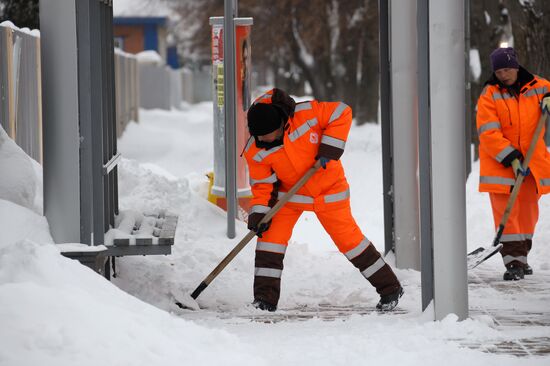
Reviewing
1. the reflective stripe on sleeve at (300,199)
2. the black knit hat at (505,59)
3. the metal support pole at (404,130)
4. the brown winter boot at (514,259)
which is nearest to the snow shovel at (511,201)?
the brown winter boot at (514,259)

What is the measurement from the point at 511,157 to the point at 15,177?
11.7ft

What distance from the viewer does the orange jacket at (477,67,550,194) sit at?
8398mm

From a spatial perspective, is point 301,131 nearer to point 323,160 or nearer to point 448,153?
point 323,160

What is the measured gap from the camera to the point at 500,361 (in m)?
5.46

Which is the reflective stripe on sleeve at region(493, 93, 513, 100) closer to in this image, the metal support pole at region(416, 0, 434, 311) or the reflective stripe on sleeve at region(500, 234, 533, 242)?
the reflective stripe on sleeve at region(500, 234, 533, 242)

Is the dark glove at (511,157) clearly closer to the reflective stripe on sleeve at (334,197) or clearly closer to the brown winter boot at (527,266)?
the brown winter boot at (527,266)

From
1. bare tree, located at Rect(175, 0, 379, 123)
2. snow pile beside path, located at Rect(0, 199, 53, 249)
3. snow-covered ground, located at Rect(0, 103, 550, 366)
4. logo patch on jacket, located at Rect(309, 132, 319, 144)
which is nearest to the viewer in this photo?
snow-covered ground, located at Rect(0, 103, 550, 366)

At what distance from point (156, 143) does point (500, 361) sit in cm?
2160

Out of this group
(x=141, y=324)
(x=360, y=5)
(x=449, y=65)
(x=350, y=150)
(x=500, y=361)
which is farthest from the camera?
(x=360, y=5)

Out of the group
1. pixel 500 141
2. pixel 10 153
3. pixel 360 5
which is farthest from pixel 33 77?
pixel 360 5

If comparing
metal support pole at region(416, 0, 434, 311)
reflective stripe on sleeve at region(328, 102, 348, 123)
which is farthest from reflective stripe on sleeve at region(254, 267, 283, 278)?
metal support pole at region(416, 0, 434, 311)

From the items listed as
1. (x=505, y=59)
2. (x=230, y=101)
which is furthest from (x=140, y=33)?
(x=505, y=59)

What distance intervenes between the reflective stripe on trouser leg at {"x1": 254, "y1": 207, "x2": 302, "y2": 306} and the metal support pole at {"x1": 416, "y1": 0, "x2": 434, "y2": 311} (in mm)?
1145

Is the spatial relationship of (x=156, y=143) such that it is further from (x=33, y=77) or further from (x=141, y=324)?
(x=141, y=324)
